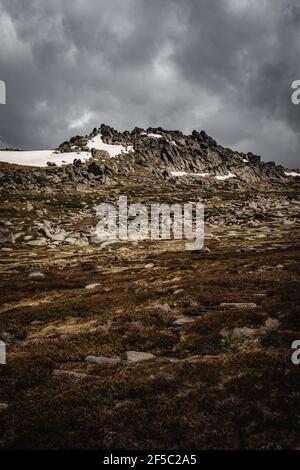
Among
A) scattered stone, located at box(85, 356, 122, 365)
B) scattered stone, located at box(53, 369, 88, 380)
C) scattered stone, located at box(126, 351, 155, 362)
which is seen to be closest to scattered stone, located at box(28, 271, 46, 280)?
scattered stone, located at box(85, 356, 122, 365)

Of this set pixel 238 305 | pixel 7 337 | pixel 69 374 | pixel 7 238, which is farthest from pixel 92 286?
pixel 7 238

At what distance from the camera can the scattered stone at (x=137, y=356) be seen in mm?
13078

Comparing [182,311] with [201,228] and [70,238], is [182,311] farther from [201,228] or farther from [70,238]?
[201,228]

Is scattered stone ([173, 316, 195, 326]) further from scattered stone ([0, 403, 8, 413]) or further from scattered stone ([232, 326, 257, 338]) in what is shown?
scattered stone ([0, 403, 8, 413])

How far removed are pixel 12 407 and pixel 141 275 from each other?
21.6 meters

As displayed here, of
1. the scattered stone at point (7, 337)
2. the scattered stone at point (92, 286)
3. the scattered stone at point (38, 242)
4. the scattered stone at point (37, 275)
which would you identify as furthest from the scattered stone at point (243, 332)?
the scattered stone at point (38, 242)

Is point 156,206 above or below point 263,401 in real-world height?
above

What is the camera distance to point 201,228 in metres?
78.3

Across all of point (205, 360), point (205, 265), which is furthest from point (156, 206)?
point (205, 360)

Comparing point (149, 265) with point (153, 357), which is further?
point (149, 265)

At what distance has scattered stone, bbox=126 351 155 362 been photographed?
13078 mm

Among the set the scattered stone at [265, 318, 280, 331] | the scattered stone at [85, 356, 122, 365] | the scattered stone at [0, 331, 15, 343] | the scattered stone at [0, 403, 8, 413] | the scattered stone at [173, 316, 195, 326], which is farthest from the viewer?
the scattered stone at [0, 331, 15, 343]

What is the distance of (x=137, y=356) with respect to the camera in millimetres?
13320

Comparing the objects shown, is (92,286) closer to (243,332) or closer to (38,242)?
(243,332)
